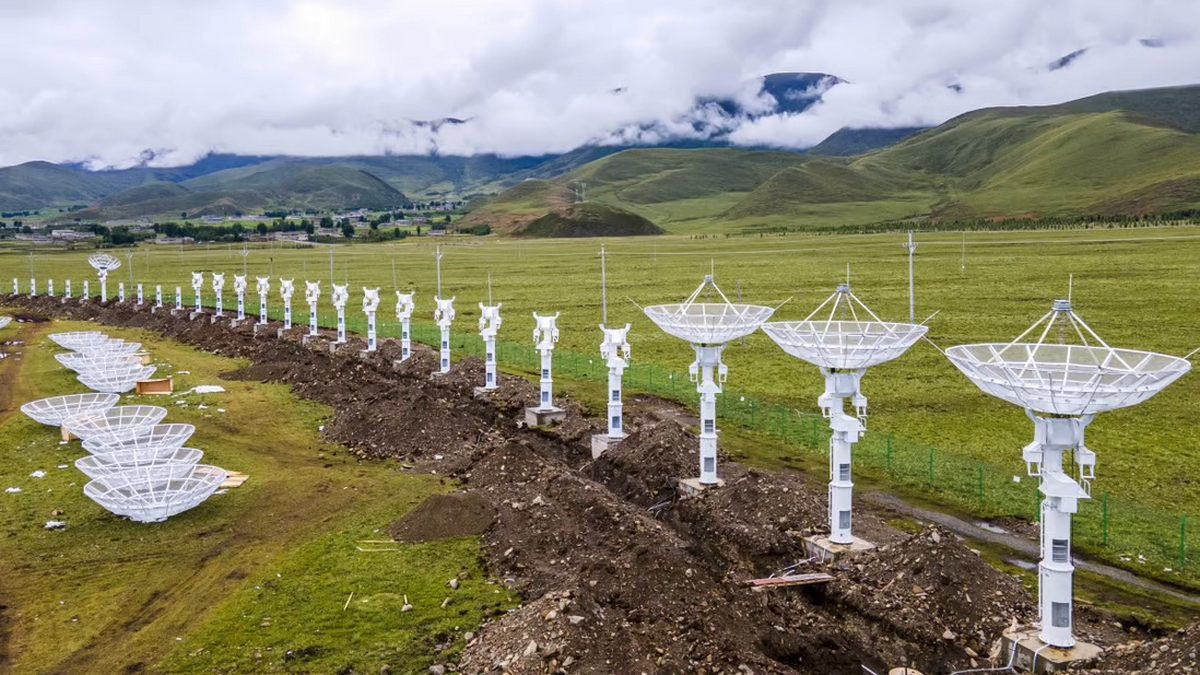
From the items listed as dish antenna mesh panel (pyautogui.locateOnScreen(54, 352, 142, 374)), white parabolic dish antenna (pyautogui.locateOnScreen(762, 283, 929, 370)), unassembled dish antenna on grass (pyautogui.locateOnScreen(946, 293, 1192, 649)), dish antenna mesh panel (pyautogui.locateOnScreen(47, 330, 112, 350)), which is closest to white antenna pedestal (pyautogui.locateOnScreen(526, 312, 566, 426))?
white parabolic dish antenna (pyautogui.locateOnScreen(762, 283, 929, 370))

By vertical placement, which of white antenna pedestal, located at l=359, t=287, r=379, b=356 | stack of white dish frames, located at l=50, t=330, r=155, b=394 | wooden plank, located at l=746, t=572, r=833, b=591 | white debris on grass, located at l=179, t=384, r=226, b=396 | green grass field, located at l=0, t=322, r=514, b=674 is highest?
white antenna pedestal, located at l=359, t=287, r=379, b=356

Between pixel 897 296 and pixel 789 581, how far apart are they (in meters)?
68.3

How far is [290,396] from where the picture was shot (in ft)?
146

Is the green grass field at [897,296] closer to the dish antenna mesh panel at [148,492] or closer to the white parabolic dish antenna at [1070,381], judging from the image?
the white parabolic dish antenna at [1070,381]

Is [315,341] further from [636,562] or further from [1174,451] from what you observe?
[1174,451]

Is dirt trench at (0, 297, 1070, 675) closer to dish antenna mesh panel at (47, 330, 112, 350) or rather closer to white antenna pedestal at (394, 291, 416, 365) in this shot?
white antenna pedestal at (394, 291, 416, 365)

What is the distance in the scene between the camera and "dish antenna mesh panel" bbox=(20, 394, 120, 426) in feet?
121

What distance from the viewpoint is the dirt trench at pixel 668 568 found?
16750 mm

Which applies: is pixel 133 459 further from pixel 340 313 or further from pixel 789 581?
pixel 340 313

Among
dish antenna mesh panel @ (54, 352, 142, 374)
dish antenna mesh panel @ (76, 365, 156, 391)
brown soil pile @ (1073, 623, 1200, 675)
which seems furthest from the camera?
dish antenna mesh panel @ (54, 352, 142, 374)

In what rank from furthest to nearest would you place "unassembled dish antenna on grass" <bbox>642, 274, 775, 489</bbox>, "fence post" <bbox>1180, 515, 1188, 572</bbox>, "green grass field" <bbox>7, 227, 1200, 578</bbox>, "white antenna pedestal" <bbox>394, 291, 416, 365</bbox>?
"white antenna pedestal" <bbox>394, 291, 416, 365</bbox> → "green grass field" <bbox>7, 227, 1200, 578</bbox> → "unassembled dish antenna on grass" <bbox>642, 274, 775, 489</bbox> → "fence post" <bbox>1180, 515, 1188, 572</bbox>

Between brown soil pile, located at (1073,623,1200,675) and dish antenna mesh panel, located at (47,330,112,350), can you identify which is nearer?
brown soil pile, located at (1073,623,1200,675)

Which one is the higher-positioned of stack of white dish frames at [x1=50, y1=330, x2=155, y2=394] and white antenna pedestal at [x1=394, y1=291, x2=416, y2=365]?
white antenna pedestal at [x1=394, y1=291, x2=416, y2=365]

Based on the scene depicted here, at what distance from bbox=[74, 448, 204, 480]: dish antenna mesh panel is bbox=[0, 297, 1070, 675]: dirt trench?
7.33 meters
